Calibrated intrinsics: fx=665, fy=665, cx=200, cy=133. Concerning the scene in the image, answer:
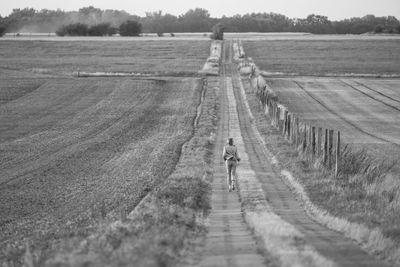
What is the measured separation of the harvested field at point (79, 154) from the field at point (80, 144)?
43mm

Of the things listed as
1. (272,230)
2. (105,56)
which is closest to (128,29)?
(105,56)

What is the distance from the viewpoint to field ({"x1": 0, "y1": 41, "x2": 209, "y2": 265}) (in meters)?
19.8

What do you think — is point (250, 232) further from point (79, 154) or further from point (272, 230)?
point (79, 154)

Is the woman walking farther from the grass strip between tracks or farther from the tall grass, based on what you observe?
the tall grass

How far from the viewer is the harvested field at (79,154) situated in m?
20.0

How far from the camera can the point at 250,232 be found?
50.6 feet

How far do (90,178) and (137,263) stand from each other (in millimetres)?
17202

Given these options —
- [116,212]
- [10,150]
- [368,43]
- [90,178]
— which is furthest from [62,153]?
[368,43]

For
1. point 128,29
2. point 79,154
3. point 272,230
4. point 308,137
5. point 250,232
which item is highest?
point 128,29

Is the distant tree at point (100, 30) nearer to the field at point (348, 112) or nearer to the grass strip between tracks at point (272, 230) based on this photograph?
the field at point (348, 112)

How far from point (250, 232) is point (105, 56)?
10217cm

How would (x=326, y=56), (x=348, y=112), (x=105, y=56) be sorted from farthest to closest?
(x=105, y=56) → (x=326, y=56) → (x=348, y=112)

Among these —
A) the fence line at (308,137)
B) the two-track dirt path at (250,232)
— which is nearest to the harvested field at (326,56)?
the fence line at (308,137)

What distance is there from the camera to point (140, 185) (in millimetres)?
24719
